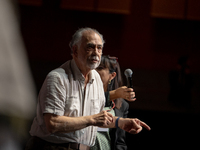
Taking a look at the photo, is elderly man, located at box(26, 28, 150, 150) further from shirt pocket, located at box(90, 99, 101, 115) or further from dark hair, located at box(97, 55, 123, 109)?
dark hair, located at box(97, 55, 123, 109)

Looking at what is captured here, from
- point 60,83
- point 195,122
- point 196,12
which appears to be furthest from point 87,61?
point 196,12

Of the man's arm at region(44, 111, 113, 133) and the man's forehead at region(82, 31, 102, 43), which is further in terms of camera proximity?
the man's forehead at region(82, 31, 102, 43)

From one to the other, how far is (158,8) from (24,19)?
9.36 ft

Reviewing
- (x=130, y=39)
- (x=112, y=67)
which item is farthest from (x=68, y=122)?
(x=130, y=39)

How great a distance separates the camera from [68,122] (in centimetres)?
127

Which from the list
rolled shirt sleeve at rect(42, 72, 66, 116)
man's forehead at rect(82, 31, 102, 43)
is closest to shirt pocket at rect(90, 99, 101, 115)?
rolled shirt sleeve at rect(42, 72, 66, 116)

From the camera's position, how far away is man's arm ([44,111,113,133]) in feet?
4.13

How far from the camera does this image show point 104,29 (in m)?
5.33

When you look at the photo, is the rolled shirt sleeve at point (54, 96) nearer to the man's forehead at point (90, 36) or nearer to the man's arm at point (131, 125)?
the man's forehead at point (90, 36)

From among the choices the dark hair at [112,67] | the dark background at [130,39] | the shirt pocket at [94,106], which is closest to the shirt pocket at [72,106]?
the shirt pocket at [94,106]

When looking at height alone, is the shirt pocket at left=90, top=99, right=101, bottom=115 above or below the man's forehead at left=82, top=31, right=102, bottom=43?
below

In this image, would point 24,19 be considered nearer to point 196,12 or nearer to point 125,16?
point 125,16

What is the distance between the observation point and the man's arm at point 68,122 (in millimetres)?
1258

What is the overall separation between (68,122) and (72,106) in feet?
0.42
